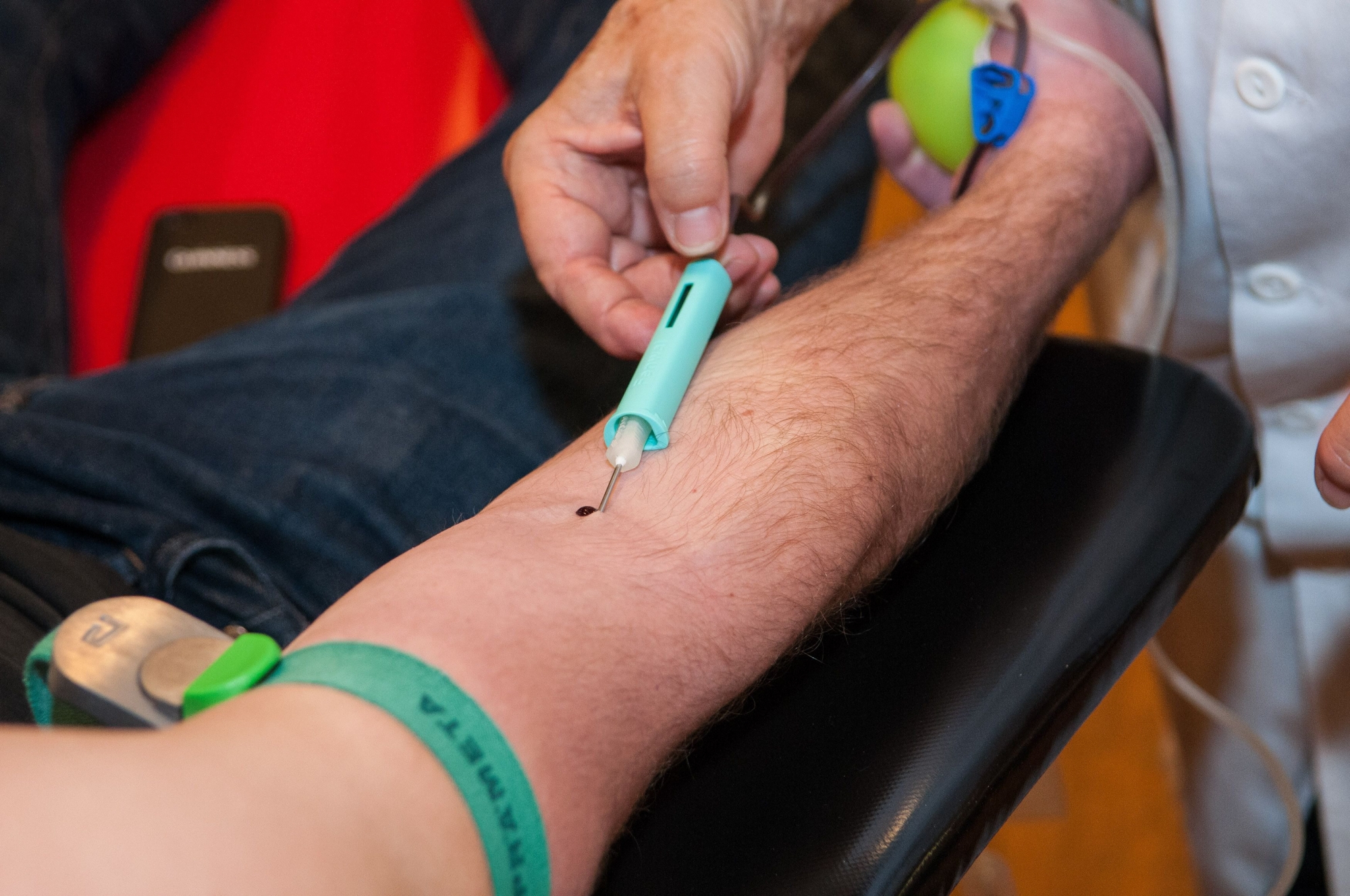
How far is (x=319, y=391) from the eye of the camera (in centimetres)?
78

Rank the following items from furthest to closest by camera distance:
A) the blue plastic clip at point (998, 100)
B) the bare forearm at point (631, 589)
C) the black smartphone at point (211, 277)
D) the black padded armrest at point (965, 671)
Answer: the black smartphone at point (211, 277), the blue plastic clip at point (998, 100), the black padded armrest at point (965, 671), the bare forearm at point (631, 589)

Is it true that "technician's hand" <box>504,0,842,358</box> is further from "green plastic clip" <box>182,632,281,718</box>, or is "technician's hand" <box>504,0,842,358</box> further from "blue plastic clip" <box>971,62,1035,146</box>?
"green plastic clip" <box>182,632,281,718</box>

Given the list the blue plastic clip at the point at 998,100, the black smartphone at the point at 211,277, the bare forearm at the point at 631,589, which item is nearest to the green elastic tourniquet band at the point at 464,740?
the bare forearm at the point at 631,589

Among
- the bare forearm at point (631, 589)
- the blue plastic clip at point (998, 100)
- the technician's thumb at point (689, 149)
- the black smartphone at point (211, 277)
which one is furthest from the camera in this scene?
the black smartphone at point (211, 277)

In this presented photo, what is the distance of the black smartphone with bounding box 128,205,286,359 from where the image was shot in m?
1.11

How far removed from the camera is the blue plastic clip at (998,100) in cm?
70

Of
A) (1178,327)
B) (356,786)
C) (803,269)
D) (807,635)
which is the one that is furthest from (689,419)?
(1178,327)

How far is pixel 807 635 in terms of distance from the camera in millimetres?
484

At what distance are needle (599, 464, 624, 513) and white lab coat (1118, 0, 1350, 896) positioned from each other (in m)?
0.51

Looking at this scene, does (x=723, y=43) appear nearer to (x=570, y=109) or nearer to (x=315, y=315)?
(x=570, y=109)

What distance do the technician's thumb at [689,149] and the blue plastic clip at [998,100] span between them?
204mm

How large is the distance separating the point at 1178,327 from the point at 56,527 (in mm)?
896

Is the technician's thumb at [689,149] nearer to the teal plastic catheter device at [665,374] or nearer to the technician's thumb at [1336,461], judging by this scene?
the teal plastic catheter device at [665,374]

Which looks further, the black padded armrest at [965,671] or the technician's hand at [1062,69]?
the technician's hand at [1062,69]
